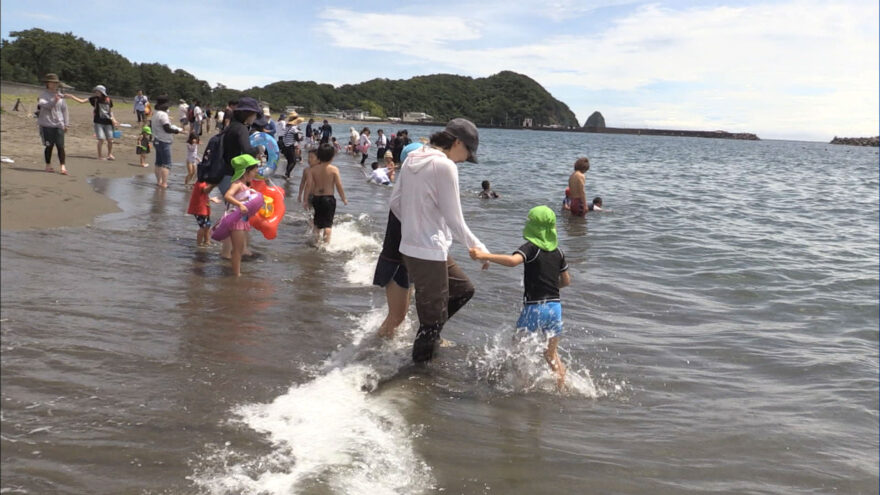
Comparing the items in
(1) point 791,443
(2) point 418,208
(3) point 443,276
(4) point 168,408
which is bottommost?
(1) point 791,443

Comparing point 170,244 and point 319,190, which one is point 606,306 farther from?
point 170,244

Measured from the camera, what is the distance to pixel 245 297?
6816mm

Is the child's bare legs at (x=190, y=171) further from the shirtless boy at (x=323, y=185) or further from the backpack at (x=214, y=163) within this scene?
the backpack at (x=214, y=163)

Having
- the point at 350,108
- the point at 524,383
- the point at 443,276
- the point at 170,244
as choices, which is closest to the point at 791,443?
the point at 524,383

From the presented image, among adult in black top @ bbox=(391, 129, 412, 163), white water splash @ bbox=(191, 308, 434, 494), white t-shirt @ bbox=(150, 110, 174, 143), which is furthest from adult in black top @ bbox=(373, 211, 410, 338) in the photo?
adult in black top @ bbox=(391, 129, 412, 163)

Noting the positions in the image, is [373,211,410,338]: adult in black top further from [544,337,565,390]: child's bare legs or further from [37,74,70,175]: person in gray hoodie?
[37,74,70,175]: person in gray hoodie

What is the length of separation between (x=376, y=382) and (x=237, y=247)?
3.20 m

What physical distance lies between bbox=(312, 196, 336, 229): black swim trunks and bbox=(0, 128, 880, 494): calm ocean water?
0.44m

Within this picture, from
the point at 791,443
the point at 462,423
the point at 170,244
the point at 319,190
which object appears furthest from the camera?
the point at 319,190

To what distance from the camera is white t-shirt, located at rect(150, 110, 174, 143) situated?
487 inches

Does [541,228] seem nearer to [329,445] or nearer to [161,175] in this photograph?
[329,445]

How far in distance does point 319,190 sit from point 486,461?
20.8 feet

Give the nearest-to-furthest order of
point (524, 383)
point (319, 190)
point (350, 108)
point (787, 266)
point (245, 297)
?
point (524, 383), point (245, 297), point (319, 190), point (787, 266), point (350, 108)

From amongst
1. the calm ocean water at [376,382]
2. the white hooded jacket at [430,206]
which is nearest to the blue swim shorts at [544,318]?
the calm ocean water at [376,382]
